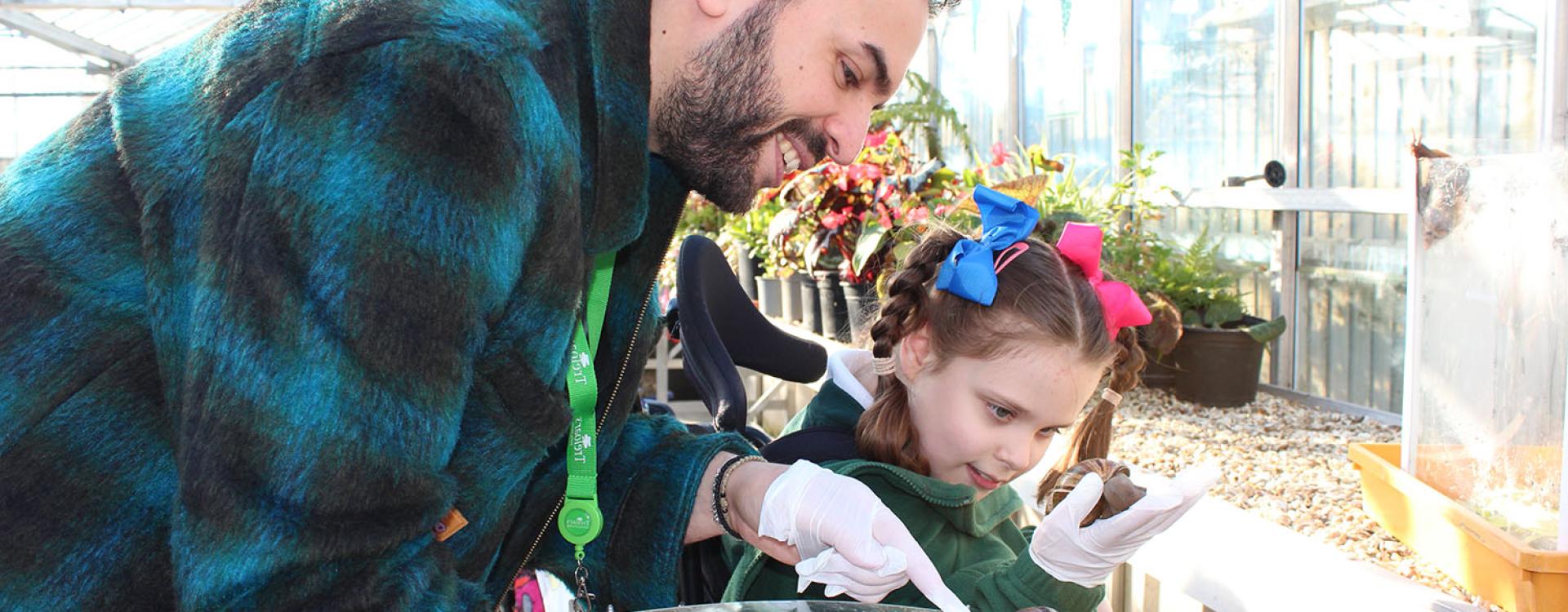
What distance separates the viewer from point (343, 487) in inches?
29.2

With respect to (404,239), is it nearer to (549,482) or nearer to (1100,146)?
(549,482)

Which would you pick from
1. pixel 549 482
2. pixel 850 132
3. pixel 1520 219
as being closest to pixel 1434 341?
pixel 1520 219

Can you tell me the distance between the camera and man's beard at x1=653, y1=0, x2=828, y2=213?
1024mm

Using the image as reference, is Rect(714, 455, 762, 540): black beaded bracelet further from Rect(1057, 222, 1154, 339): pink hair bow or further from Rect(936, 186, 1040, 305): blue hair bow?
Rect(1057, 222, 1154, 339): pink hair bow

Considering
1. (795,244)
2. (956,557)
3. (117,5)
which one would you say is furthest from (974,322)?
(117,5)

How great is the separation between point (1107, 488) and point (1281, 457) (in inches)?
64.8

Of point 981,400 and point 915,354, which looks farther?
point 915,354

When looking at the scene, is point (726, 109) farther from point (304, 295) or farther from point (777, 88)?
point (304, 295)

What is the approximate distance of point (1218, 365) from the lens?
3.45 metres

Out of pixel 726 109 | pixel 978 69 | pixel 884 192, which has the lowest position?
pixel 884 192

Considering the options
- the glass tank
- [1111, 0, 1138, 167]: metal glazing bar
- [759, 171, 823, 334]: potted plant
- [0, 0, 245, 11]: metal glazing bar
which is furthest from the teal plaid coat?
[0, 0, 245, 11]: metal glazing bar

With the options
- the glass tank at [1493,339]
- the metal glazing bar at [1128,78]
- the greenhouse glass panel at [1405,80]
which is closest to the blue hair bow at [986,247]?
the glass tank at [1493,339]

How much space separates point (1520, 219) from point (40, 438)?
1807 millimetres

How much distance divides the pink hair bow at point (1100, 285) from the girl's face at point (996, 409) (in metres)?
0.08
